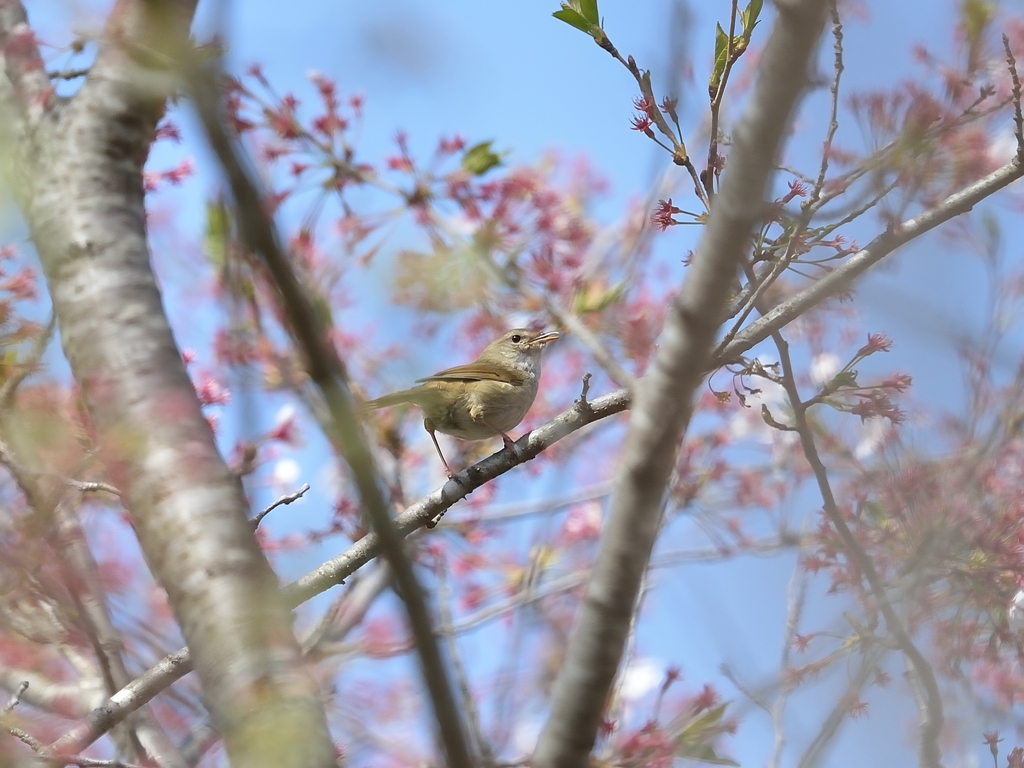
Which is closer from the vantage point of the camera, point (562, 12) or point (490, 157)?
point (562, 12)

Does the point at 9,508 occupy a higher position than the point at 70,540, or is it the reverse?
the point at 9,508

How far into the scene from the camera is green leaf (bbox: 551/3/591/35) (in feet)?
9.08

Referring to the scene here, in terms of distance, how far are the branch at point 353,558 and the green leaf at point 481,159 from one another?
7.70ft

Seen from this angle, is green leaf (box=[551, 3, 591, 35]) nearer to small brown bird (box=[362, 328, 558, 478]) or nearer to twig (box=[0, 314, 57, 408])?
twig (box=[0, 314, 57, 408])

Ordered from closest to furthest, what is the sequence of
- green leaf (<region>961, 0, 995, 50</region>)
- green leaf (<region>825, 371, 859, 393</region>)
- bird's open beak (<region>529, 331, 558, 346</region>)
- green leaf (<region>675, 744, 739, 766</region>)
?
1. green leaf (<region>675, 744, 739, 766</region>)
2. green leaf (<region>825, 371, 859, 393</region>)
3. green leaf (<region>961, 0, 995, 50</region>)
4. bird's open beak (<region>529, 331, 558, 346</region>)

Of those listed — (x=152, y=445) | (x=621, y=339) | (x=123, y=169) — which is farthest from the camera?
(x=621, y=339)

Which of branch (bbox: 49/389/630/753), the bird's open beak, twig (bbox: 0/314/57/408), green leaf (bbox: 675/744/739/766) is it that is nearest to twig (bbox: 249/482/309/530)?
branch (bbox: 49/389/630/753)

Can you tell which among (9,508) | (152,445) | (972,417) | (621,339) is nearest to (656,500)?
(152,445)

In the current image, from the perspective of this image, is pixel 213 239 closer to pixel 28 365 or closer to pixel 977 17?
pixel 28 365

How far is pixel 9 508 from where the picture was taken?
335cm

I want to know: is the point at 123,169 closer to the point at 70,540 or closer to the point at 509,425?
the point at 70,540

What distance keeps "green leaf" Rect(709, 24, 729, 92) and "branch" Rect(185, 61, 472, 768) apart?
2029 mm

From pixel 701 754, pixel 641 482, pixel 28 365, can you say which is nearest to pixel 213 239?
pixel 28 365

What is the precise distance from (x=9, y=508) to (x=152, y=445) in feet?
4.33
